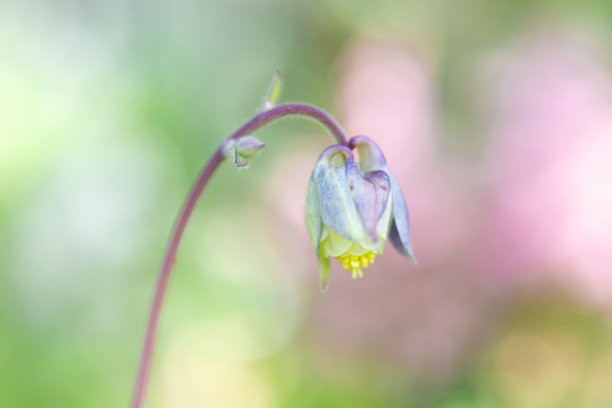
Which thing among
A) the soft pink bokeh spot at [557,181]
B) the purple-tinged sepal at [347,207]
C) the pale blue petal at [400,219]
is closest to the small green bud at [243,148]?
the purple-tinged sepal at [347,207]

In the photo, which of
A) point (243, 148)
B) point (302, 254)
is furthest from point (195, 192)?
point (302, 254)

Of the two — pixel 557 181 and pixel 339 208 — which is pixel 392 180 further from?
pixel 557 181

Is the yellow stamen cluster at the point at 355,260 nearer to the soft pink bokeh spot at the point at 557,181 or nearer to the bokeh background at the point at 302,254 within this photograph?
the bokeh background at the point at 302,254

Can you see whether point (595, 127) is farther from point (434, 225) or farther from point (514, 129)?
point (434, 225)

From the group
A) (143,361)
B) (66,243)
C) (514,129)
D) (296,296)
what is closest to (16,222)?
(66,243)

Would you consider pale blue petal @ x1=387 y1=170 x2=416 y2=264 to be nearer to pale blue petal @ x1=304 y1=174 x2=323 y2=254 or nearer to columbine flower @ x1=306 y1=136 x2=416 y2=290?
columbine flower @ x1=306 y1=136 x2=416 y2=290

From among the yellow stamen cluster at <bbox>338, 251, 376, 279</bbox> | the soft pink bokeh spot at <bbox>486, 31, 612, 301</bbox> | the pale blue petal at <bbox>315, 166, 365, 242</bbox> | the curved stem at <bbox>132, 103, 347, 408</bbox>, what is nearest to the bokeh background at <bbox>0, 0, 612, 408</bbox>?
the soft pink bokeh spot at <bbox>486, 31, 612, 301</bbox>
